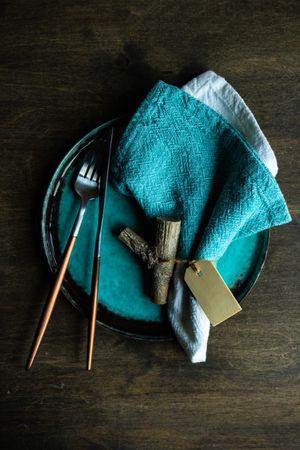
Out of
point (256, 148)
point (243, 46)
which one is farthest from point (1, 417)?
point (243, 46)

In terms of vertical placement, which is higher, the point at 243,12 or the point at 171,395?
the point at 243,12

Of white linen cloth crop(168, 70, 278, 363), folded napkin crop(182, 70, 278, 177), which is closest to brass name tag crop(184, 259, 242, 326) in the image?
white linen cloth crop(168, 70, 278, 363)

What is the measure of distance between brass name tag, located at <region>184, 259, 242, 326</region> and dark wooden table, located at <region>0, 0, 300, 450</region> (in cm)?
8

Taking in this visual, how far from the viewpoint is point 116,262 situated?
0.56m

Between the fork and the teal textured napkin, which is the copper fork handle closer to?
the fork

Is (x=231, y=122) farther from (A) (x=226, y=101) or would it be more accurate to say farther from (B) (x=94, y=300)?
(B) (x=94, y=300)

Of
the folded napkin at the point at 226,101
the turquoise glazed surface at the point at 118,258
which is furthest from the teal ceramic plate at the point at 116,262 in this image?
the folded napkin at the point at 226,101

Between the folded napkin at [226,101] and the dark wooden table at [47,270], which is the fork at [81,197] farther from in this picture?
the folded napkin at [226,101]

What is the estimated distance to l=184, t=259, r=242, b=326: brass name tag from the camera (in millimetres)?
512

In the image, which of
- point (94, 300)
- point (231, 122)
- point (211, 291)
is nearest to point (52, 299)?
point (94, 300)

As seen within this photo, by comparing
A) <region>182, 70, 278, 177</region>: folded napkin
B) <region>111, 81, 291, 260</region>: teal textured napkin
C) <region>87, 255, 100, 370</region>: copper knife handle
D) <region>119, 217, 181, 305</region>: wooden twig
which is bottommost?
<region>87, 255, 100, 370</region>: copper knife handle

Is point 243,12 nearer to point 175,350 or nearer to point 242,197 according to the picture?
point 242,197

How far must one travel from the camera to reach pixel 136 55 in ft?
1.86

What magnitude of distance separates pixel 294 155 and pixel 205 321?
252mm
